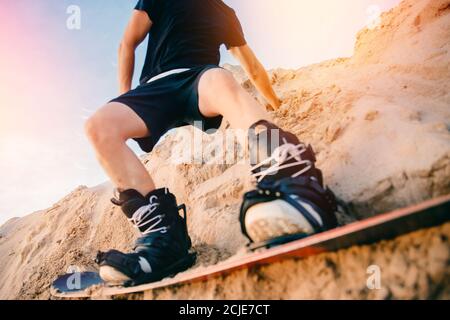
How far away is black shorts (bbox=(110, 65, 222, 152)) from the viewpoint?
1757 mm

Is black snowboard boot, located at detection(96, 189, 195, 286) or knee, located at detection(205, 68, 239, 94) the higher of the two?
knee, located at detection(205, 68, 239, 94)

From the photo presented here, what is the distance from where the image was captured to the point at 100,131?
1.62 m

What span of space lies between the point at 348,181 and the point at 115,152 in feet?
3.80

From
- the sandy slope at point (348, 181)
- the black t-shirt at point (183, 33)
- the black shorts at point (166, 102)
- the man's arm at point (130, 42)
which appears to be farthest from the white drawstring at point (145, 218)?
the man's arm at point (130, 42)

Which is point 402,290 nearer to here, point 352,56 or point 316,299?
point 316,299

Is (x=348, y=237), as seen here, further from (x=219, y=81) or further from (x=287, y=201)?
(x=219, y=81)

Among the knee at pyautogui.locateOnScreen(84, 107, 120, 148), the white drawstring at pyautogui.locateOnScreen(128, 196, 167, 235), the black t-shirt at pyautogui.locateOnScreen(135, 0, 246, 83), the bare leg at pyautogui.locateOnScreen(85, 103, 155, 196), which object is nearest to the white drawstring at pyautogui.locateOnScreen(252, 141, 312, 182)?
the white drawstring at pyautogui.locateOnScreen(128, 196, 167, 235)

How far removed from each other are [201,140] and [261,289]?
261 centimetres

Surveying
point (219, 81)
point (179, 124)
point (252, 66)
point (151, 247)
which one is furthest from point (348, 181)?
point (252, 66)

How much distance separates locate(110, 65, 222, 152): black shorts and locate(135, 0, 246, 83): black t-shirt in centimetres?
17

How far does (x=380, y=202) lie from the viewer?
1283mm

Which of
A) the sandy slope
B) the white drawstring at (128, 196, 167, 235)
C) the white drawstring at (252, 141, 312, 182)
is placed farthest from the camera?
the white drawstring at (128, 196, 167, 235)

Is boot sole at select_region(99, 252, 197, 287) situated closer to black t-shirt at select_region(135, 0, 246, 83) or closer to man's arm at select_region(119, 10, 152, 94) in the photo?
black t-shirt at select_region(135, 0, 246, 83)

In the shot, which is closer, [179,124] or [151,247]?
[151,247]
